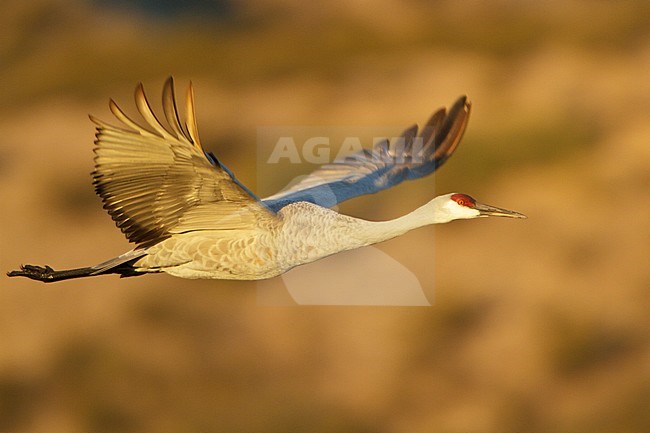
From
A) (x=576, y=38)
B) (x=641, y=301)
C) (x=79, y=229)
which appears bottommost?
(x=641, y=301)

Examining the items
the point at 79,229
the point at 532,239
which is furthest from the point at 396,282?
the point at 79,229

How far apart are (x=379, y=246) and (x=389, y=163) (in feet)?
20.2

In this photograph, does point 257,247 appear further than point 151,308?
No

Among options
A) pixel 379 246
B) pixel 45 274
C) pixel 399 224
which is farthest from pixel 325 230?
pixel 379 246

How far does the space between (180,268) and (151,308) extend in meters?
8.73

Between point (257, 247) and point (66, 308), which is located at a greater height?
point (257, 247)

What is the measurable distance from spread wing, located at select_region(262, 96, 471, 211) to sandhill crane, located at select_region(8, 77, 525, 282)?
0.33 metres

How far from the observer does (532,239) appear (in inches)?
576

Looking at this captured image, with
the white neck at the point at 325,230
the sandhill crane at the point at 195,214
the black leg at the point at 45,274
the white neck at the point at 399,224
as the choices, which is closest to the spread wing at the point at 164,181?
the sandhill crane at the point at 195,214

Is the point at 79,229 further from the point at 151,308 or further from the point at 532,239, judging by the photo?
the point at 532,239

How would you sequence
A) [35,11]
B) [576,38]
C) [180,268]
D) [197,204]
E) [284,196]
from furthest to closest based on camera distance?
[35,11] → [576,38] → [284,196] → [180,268] → [197,204]

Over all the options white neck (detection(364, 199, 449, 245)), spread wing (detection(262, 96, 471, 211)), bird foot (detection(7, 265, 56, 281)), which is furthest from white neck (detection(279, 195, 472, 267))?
bird foot (detection(7, 265, 56, 281))
